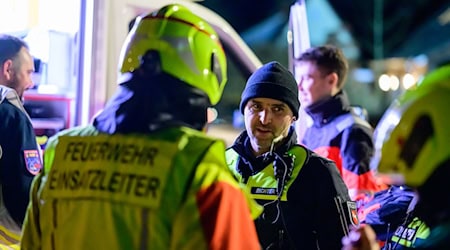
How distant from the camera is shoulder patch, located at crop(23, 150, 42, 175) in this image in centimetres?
471

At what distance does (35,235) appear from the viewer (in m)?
2.94

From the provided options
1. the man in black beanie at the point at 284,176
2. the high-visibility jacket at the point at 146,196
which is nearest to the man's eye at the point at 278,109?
the man in black beanie at the point at 284,176

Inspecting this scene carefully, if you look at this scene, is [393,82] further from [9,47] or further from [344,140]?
[9,47]

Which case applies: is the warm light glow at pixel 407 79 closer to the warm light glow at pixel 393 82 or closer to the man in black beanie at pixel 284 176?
the warm light glow at pixel 393 82

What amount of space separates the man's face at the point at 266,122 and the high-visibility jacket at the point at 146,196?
1348 millimetres

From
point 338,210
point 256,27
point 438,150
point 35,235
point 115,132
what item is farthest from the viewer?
point 256,27

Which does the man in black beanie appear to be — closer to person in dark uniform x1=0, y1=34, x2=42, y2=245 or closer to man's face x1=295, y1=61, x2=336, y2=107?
person in dark uniform x1=0, y1=34, x2=42, y2=245

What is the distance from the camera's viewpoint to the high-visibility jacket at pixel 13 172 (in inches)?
185

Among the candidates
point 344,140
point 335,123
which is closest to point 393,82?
point 335,123

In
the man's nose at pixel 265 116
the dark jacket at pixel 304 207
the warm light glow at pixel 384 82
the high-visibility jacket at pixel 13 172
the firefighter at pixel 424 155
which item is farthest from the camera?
the warm light glow at pixel 384 82

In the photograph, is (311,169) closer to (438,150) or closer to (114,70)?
(438,150)

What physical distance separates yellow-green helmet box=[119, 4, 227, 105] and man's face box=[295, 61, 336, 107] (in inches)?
122

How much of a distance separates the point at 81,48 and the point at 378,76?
13686mm

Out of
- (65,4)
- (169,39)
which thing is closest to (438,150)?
(169,39)
